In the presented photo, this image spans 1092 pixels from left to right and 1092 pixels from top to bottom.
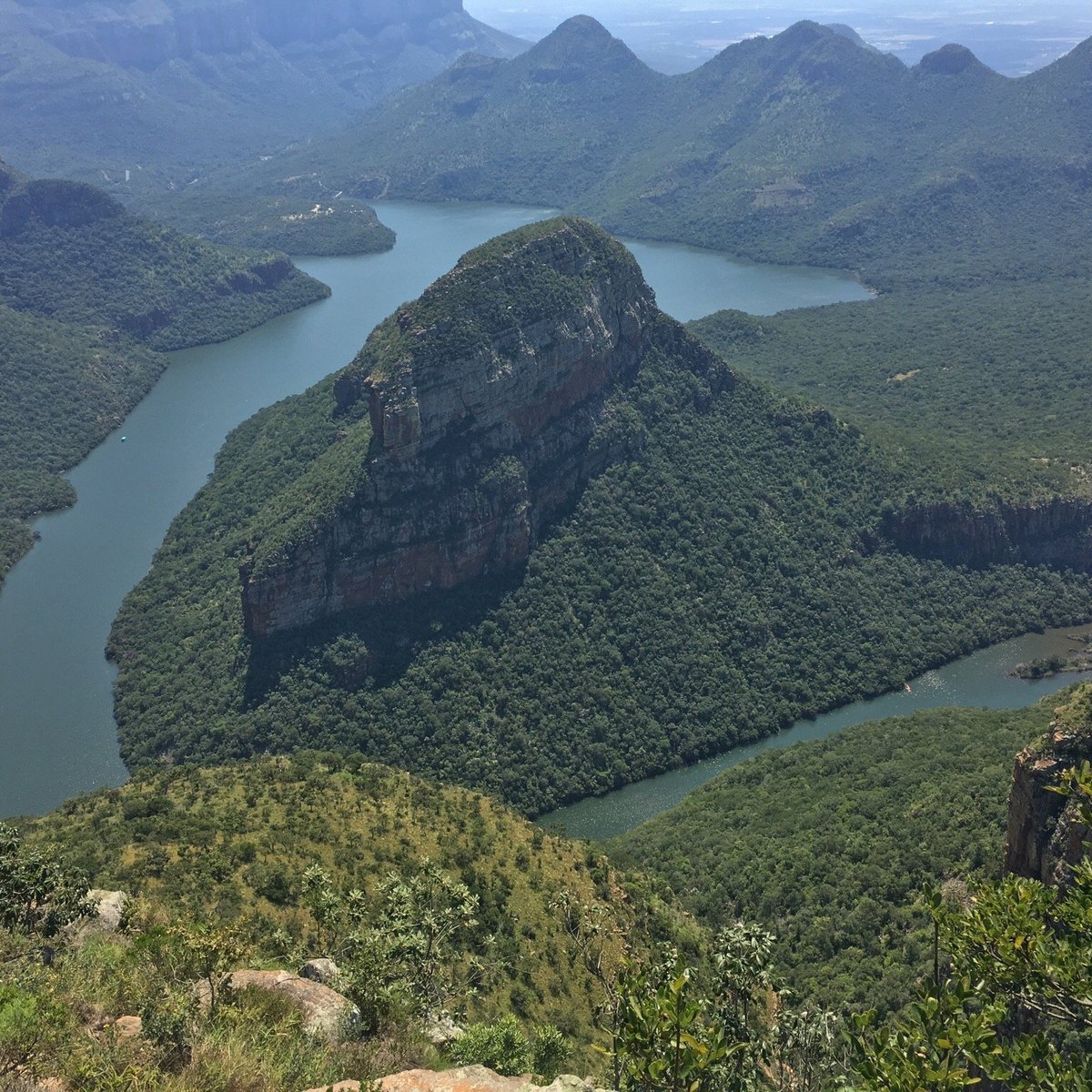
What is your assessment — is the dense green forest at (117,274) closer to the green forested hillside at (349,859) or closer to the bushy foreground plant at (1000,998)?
the green forested hillside at (349,859)

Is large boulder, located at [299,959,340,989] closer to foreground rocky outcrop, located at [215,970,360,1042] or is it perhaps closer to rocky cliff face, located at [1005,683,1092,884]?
foreground rocky outcrop, located at [215,970,360,1042]

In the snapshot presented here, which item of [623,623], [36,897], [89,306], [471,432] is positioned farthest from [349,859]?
[89,306]

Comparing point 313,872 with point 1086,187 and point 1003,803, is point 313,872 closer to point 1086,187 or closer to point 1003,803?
point 1003,803

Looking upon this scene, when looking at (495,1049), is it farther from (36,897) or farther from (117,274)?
(117,274)

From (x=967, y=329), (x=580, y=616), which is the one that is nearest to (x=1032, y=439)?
(x=967, y=329)

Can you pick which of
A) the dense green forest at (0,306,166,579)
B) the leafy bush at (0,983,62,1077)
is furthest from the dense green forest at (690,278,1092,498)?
the dense green forest at (0,306,166,579)
